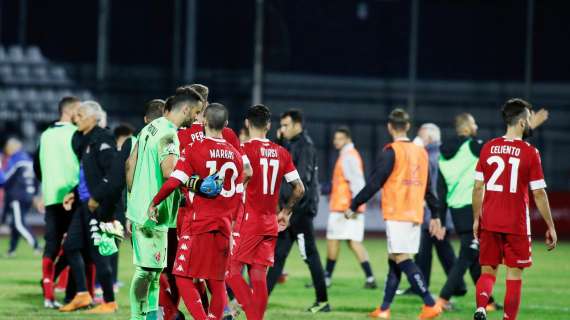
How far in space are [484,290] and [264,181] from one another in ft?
7.48

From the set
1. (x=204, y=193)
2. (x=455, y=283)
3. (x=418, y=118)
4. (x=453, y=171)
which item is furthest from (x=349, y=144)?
(x=418, y=118)

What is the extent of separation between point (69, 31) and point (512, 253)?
24.7 metres

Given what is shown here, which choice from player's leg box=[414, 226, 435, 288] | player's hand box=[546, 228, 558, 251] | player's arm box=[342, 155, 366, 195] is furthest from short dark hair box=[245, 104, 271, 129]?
player's arm box=[342, 155, 366, 195]

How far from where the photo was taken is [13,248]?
19.1 m

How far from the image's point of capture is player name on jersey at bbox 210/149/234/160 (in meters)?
8.76

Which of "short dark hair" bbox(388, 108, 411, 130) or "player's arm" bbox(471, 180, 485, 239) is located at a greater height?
"short dark hair" bbox(388, 108, 411, 130)

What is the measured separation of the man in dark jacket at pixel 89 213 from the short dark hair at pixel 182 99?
2128mm

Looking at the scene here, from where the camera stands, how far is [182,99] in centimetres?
903

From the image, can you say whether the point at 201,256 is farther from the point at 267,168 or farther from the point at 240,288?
the point at 267,168

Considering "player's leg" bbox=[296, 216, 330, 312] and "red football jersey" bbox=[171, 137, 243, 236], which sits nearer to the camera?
"red football jersey" bbox=[171, 137, 243, 236]

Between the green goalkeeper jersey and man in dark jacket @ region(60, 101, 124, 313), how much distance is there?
1.99m

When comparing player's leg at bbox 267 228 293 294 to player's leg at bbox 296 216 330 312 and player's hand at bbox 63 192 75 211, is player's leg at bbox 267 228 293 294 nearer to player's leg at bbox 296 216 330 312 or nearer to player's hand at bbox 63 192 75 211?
player's leg at bbox 296 216 330 312

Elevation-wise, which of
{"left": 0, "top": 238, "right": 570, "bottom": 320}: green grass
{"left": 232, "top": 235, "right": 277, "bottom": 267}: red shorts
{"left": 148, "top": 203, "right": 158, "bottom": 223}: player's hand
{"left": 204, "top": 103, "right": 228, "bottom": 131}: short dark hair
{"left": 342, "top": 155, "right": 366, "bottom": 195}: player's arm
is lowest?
{"left": 0, "top": 238, "right": 570, "bottom": 320}: green grass

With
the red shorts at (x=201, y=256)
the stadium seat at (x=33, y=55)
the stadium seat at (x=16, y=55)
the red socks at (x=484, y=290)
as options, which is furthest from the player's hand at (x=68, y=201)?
the stadium seat at (x=33, y=55)
